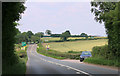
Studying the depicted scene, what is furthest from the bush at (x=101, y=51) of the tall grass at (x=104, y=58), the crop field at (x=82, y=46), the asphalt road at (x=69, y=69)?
the crop field at (x=82, y=46)

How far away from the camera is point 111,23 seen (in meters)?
22.2

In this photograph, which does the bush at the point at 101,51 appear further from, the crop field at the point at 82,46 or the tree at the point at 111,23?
the crop field at the point at 82,46

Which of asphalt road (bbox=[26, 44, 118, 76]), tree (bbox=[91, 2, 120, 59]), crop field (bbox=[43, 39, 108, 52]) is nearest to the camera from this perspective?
asphalt road (bbox=[26, 44, 118, 76])

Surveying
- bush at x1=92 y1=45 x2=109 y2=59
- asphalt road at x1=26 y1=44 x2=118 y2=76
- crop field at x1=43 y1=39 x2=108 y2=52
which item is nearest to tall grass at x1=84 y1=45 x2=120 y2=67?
bush at x1=92 y1=45 x2=109 y2=59

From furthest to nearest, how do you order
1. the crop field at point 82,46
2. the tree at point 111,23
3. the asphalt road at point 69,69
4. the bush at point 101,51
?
the crop field at point 82,46 → the bush at point 101,51 → the tree at point 111,23 → the asphalt road at point 69,69

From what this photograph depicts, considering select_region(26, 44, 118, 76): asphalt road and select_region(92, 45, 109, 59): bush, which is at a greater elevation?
select_region(92, 45, 109, 59): bush

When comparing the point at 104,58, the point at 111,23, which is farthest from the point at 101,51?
the point at 111,23

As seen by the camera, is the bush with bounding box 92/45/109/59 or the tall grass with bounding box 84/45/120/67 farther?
the bush with bounding box 92/45/109/59

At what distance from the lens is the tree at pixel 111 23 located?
19.3m

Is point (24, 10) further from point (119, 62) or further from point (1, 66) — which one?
point (119, 62)

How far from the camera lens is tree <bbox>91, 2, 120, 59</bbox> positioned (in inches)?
760

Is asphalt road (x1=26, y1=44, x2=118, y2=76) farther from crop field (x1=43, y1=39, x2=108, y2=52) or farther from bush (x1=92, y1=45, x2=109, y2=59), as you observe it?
crop field (x1=43, y1=39, x2=108, y2=52)

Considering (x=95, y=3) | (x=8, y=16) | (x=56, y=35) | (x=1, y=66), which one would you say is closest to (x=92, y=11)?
(x=95, y=3)

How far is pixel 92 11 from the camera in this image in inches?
1154
